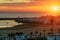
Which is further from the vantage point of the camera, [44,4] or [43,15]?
[43,15]

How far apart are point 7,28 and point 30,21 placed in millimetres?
275

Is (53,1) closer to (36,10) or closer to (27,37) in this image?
(36,10)

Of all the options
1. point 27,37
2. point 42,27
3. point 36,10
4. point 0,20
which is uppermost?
point 36,10

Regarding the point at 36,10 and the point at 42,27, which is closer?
the point at 36,10

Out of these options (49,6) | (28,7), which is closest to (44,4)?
(49,6)

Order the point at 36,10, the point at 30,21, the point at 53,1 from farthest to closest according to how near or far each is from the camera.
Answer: the point at 30,21
the point at 36,10
the point at 53,1

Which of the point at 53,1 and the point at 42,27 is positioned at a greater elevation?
the point at 53,1

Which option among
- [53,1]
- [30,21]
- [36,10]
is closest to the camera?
[53,1]

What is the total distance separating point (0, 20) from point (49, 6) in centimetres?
57

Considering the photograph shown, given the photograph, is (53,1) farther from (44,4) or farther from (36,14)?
(36,14)

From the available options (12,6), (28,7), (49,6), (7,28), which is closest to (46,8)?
(49,6)

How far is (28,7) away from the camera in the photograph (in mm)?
1438

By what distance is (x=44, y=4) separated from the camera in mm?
1404

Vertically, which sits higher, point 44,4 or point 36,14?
point 44,4
